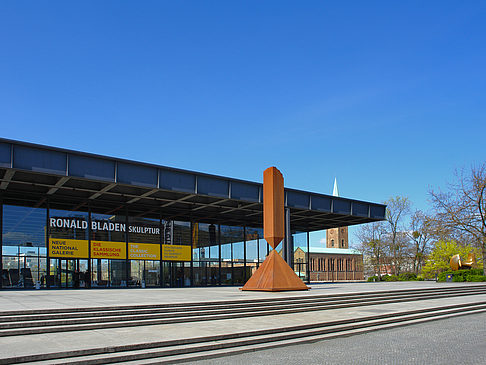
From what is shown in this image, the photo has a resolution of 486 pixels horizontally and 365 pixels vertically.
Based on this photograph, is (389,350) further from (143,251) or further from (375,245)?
(375,245)

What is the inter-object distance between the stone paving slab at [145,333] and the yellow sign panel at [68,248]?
16.8m

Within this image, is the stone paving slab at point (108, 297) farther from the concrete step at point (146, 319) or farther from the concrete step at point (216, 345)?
the concrete step at point (216, 345)

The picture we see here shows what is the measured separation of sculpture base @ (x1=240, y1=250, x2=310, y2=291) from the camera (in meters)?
19.6

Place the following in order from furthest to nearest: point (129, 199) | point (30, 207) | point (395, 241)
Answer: point (395, 241)
point (129, 199)
point (30, 207)

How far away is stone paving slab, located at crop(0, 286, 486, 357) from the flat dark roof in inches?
489

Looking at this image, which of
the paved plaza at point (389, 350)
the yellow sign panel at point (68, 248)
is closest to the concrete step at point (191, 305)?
the paved plaza at point (389, 350)

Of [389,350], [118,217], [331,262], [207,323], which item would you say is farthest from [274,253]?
[331,262]

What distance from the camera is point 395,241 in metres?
56.2

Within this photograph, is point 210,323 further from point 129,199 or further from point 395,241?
point 395,241

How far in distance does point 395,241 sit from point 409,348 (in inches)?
1954

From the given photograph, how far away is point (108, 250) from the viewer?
27547 millimetres

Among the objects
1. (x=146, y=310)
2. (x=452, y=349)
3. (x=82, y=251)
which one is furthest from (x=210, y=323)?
(x=82, y=251)

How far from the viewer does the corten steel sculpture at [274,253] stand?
65.1ft

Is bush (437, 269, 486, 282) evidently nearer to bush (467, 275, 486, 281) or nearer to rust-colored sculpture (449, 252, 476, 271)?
bush (467, 275, 486, 281)
